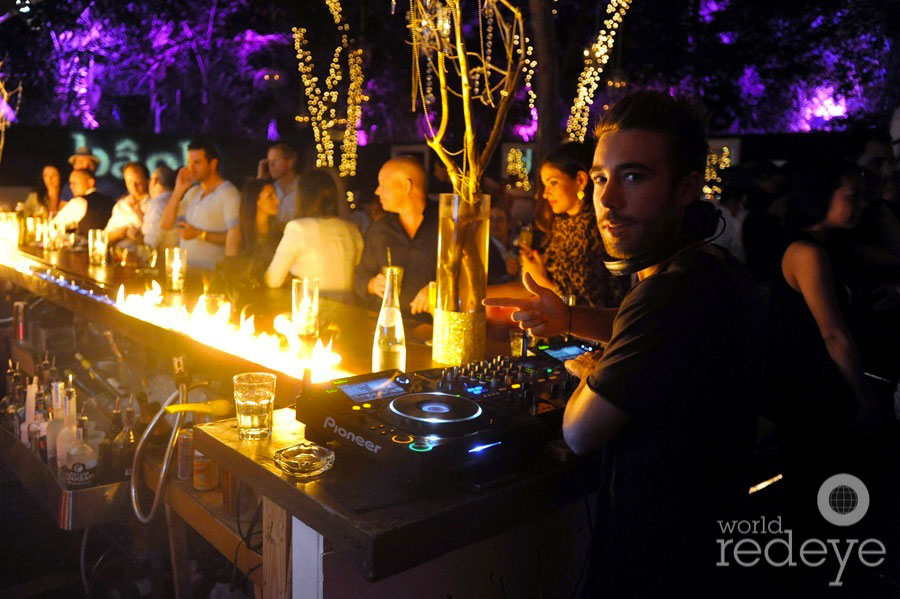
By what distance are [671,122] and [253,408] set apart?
97 centimetres

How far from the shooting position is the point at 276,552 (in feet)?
4.57

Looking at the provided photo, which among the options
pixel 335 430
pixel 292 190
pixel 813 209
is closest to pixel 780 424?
pixel 813 209

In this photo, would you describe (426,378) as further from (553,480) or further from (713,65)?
(713,65)

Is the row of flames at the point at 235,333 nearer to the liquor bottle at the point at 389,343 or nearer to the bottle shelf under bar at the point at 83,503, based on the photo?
the liquor bottle at the point at 389,343

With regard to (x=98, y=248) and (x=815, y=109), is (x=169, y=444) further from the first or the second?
(x=815, y=109)

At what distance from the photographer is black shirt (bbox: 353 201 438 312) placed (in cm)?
365

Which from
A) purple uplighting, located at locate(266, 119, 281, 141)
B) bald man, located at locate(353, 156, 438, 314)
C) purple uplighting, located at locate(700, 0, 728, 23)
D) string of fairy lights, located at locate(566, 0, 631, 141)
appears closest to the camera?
bald man, located at locate(353, 156, 438, 314)

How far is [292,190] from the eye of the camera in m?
5.50

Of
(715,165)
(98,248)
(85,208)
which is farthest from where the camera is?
(715,165)

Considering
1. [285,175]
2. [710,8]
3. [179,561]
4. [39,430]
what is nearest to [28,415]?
[39,430]

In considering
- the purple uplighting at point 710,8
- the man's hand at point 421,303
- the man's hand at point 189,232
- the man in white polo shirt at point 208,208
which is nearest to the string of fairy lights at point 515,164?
the purple uplighting at point 710,8

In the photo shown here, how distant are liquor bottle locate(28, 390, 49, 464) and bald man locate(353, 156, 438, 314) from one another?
150 cm

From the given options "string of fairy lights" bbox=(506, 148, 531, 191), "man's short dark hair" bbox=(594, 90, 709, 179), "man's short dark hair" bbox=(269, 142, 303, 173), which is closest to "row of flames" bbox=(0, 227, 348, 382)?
"man's short dark hair" bbox=(594, 90, 709, 179)

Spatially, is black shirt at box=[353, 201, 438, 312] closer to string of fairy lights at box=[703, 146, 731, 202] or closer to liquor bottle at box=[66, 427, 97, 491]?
liquor bottle at box=[66, 427, 97, 491]
